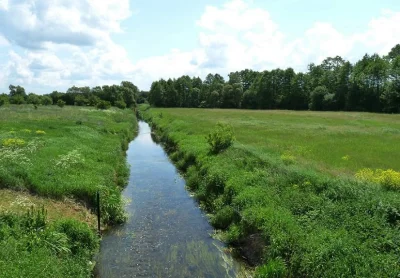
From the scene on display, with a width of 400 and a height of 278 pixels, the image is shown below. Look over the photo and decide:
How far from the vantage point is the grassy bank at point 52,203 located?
1067 centimetres

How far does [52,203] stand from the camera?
16.1 m

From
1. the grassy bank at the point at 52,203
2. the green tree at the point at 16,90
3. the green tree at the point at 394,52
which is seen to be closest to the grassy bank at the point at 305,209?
the grassy bank at the point at 52,203

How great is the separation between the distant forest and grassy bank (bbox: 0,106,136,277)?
6423 cm

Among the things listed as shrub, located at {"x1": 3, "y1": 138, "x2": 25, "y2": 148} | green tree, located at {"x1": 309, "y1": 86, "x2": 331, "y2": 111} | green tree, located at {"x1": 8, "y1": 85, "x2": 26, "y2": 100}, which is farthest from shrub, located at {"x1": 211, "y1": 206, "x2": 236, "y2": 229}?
green tree, located at {"x1": 8, "y1": 85, "x2": 26, "y2": 100}

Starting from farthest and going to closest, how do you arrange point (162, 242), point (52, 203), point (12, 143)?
point (12, 143), point (52, 203), point (162, 242)

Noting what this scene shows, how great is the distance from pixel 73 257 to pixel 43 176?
23.8 feet

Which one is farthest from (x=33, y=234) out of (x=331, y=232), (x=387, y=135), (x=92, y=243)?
(x=387, y=135)

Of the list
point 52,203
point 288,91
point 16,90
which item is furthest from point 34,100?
point 52,203

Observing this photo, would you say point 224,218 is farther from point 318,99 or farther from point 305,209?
point 318,99

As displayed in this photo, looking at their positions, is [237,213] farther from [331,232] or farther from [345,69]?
[345,69]

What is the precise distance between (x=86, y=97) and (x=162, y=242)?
142m

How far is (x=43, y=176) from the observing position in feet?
59.0

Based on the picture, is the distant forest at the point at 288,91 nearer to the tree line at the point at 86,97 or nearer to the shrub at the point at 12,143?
the tree line at the point at 86,97

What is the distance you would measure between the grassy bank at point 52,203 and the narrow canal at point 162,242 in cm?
107
